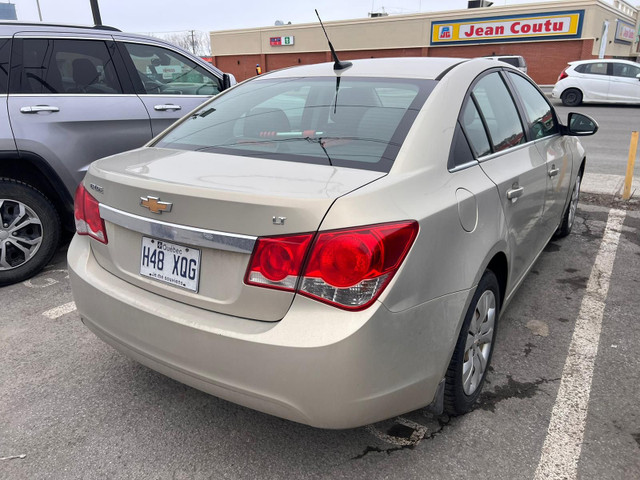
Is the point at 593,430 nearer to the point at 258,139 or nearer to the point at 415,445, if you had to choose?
the point at 415,445

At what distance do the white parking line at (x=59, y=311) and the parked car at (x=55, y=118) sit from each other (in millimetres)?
635

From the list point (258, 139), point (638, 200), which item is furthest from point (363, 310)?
point (638, 200)

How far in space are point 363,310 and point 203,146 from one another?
1255 mm

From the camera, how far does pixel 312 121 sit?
2.54 m

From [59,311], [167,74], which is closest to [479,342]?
[59,311]

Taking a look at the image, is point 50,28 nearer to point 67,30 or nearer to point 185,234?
point 67,30

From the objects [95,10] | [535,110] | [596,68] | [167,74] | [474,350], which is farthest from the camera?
[596,68]

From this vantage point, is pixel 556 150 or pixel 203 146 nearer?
pixel 203 146

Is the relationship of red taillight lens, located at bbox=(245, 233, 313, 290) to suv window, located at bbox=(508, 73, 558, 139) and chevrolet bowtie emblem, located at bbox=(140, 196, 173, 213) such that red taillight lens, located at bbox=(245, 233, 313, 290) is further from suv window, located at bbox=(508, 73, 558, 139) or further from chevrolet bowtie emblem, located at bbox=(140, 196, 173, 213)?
suv window, located at bbox=(508, 73, 558, 139)

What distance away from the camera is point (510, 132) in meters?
2.99

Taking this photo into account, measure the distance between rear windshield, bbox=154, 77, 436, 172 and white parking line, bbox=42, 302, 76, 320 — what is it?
1.54 meters

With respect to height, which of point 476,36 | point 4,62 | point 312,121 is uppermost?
point 476,36

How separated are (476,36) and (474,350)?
3356cm

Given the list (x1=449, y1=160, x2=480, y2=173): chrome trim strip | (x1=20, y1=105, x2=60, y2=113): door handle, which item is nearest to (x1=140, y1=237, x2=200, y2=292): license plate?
(x1=449, y1=160, x2=480, y2=173): chrome trim strip
